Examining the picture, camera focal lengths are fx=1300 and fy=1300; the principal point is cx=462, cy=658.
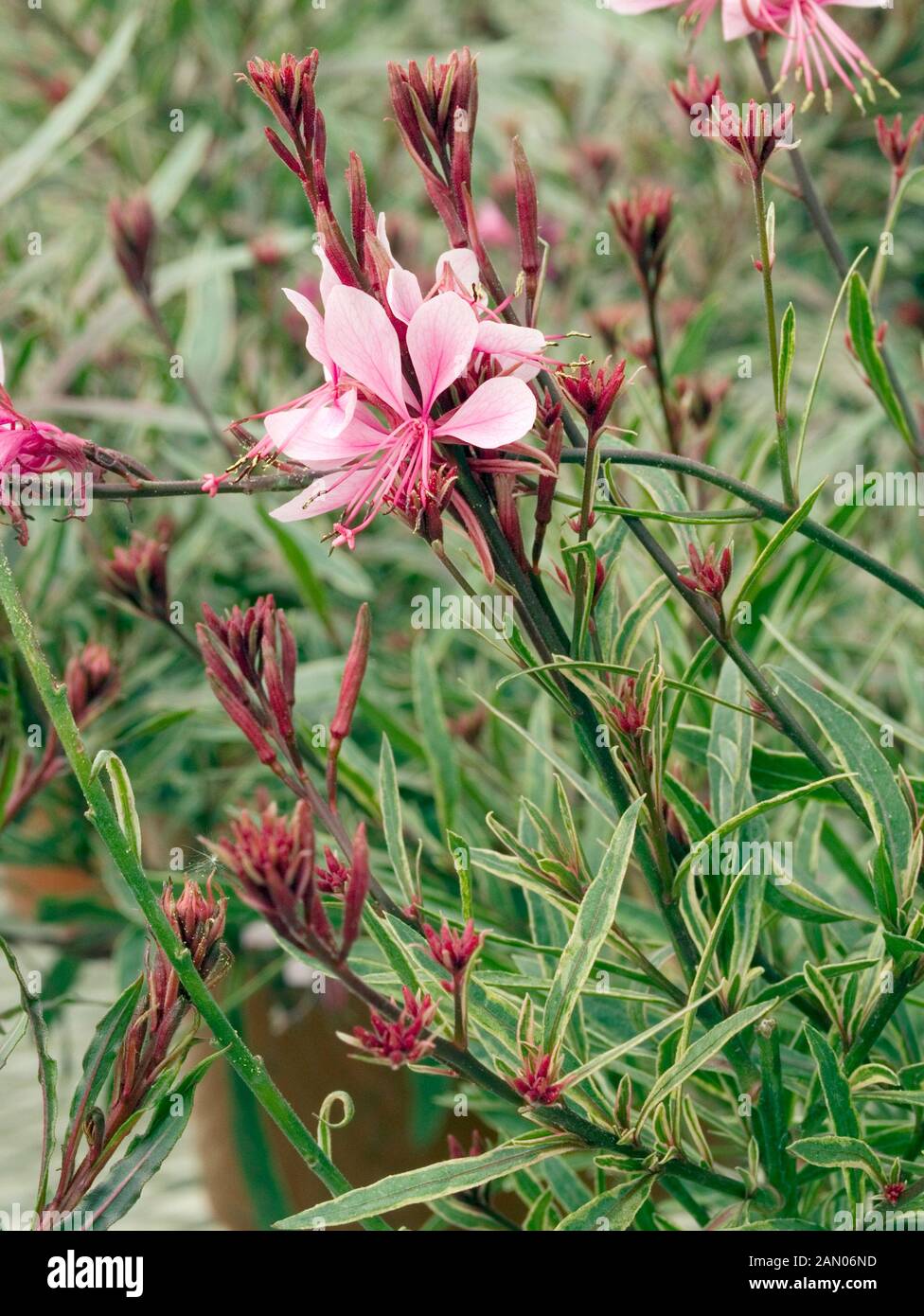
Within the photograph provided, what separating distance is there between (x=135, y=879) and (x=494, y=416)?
12 centimetres

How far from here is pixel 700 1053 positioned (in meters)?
0.30

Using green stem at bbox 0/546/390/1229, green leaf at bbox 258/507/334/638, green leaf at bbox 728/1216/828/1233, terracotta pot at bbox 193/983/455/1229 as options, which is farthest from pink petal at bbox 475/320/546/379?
terracotta pot at bbox 193/983/455/1229

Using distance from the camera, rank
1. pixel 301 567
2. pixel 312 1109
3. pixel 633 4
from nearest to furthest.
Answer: pixel 633 4 < pixel 301 567 < pixel 312 1109

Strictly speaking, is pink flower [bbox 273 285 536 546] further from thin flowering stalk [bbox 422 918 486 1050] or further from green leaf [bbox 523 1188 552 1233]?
green leaf [bbox 523 1188 552 1233]

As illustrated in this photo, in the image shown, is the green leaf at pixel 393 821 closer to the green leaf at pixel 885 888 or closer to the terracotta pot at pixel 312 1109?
the green leaf at pixel 885 888

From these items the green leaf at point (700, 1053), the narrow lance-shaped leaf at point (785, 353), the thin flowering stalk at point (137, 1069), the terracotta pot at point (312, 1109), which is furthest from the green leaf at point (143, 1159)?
the terracotta pot at point (312, 1109)

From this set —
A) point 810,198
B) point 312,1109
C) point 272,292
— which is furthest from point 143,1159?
point 272,292

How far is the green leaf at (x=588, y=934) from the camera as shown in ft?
0.98

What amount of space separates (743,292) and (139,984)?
0.98 meters

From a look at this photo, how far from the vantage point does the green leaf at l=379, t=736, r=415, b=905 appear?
1.14ft

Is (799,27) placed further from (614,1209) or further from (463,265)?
(614,1209)

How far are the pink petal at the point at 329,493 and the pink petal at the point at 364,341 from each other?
0.02 m

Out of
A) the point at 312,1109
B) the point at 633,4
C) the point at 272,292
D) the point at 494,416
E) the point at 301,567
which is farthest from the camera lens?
the point at 272,292
